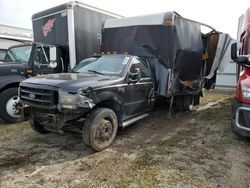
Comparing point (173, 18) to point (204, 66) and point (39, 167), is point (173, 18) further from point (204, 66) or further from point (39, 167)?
point (39, 167)

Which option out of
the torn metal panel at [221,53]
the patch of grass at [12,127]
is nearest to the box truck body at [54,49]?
the patch of grass at [12,127]

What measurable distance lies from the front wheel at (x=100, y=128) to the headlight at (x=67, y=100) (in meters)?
0.48

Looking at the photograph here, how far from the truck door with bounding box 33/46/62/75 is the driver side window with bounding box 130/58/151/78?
259 centimetres

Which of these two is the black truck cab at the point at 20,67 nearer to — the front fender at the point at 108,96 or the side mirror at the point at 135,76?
the side mirror at the point at 135,76

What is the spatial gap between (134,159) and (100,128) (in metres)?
0.85

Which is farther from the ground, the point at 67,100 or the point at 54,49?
the point at 54,49

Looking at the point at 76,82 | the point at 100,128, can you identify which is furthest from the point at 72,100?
the point at 100,128

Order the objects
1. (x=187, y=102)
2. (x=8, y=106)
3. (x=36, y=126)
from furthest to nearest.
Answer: (x=187, y=102) < (x=8, y=106) < (x=36, y=126)

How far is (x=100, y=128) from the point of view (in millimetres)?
4305

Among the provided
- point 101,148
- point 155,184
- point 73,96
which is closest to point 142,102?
point 101,148

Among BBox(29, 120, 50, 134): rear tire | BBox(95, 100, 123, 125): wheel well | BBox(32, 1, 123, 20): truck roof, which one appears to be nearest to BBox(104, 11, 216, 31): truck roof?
BBox(32, 1, 123, 20): truck roof

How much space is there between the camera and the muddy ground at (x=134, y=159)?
3.38 metres

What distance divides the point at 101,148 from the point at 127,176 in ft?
3.43

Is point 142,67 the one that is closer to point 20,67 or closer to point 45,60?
point 45,60
